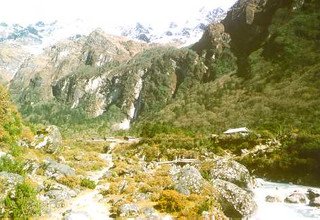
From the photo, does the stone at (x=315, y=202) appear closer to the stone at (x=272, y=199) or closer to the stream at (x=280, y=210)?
the stream at (x=280, y=210)

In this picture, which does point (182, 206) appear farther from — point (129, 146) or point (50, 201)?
point (129, 146)

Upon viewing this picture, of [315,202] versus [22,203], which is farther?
[315,202]

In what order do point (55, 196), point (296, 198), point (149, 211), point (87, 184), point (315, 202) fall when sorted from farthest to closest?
point (296, 198) < point (315, 202) < point (87, 184) < point (55, 196) < point (149, 211)

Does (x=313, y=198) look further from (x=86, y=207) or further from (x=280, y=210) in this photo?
(x=86, y=207)

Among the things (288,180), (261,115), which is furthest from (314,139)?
(261,115)

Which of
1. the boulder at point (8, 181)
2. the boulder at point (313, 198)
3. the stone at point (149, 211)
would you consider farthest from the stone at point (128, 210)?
the boulder at point (313, 198)

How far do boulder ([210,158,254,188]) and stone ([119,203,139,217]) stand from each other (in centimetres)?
1432

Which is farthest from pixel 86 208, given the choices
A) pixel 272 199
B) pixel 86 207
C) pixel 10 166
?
pixel 272 199

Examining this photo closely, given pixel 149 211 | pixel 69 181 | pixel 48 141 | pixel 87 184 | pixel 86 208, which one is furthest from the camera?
pixel 48 141

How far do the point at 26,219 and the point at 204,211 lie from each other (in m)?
15.0

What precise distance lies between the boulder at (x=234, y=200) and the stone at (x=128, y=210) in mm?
10191

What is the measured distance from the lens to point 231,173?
158ft

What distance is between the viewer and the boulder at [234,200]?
41688 mm

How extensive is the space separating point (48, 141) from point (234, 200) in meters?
28.6
